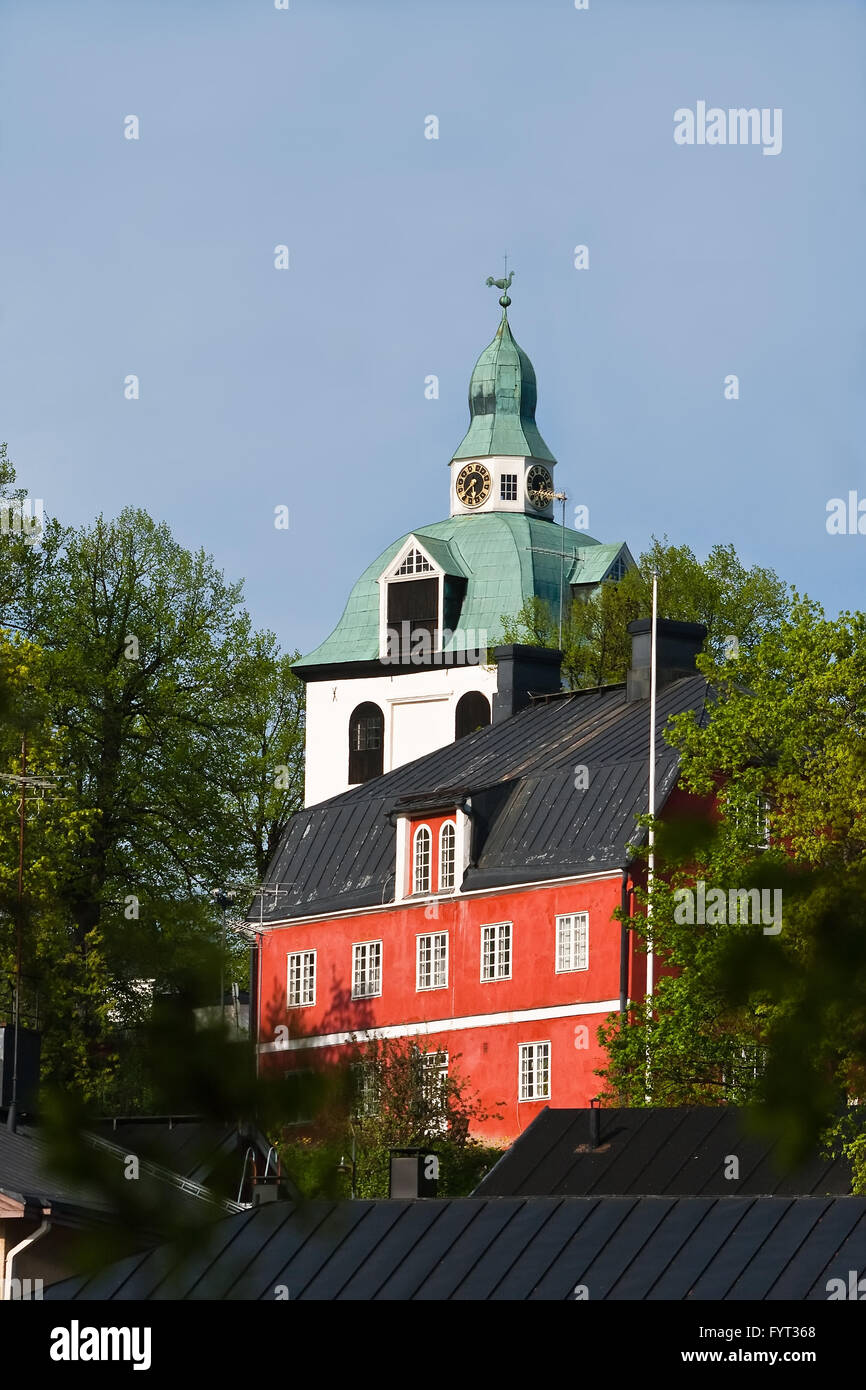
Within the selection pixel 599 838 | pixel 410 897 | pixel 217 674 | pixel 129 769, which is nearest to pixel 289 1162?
pixel 599 838

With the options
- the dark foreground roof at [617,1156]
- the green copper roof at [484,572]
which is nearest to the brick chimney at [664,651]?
the dark foreground roof at [617,1156]

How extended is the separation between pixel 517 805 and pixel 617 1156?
12872 mm

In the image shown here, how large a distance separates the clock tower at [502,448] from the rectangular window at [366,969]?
2683cm

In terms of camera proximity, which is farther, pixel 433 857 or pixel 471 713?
pixel 471 713

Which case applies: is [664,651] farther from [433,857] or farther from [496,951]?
[496,951]

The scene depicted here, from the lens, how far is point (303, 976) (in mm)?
48875

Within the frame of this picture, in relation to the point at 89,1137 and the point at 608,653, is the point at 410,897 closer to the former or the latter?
the point at 608,653

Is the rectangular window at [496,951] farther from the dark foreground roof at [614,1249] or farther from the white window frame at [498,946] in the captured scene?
the dark foreground roof at [614,1249]

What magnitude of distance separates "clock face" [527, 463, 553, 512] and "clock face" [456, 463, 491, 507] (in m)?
1.34

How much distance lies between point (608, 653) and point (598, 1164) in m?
24.1

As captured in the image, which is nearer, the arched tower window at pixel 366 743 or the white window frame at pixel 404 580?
the arched tower window at pixel 366 743

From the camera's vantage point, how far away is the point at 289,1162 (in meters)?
4.52

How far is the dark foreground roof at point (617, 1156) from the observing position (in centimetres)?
3388

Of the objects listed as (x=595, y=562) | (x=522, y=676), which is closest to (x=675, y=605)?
(x=522, y=676)
